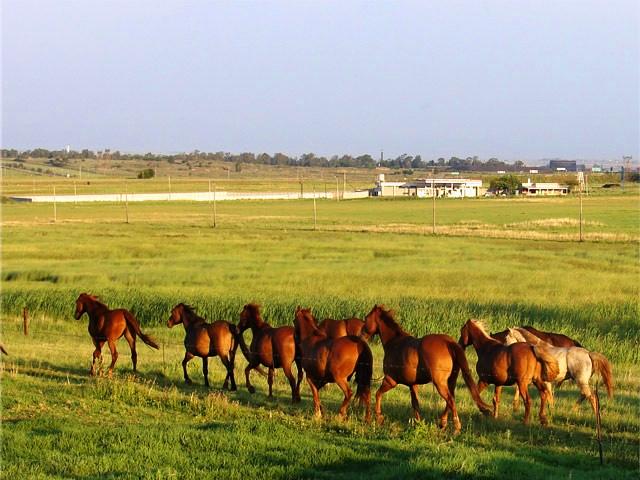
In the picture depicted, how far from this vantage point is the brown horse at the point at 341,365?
12.5 meters

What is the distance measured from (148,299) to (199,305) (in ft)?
6.66

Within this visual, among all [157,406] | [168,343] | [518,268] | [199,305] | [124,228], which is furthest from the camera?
[124,228]

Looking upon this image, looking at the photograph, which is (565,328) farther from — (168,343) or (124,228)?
(124,228)

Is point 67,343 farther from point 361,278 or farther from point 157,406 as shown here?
point 361,278

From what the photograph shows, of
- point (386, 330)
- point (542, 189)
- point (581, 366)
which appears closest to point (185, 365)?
point (386, 330)

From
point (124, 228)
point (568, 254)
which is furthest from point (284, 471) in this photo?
point (124, 228)

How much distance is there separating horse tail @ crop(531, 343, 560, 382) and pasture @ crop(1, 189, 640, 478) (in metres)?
0.70

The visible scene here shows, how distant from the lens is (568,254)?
1726 inches

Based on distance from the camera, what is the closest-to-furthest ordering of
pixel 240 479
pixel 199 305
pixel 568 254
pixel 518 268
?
pixel 240 479 → pixel 199 305 → pixel 518 268 → pixel 568 254

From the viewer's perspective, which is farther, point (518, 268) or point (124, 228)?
point (124, 228)

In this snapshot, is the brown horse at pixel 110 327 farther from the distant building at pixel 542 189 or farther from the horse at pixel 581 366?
the distant building at pixel 542 189

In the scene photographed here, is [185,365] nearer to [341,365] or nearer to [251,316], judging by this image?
[251,316]

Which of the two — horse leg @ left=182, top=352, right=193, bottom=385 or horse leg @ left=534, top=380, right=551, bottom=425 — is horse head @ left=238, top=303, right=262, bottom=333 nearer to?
horse leg @ left=182, top=352, right=193, bottom=385

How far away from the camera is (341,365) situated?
12547 mm
